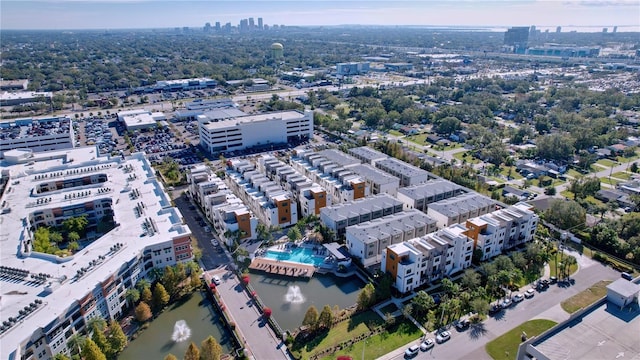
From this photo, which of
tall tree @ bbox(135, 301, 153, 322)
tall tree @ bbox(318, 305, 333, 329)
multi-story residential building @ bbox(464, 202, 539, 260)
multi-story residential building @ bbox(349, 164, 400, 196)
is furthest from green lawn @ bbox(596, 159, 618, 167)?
tall tree @ bbox(135, 301, 153, 322)

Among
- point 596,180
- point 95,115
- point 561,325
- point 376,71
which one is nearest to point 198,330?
point 561,325

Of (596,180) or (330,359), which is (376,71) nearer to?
(596,180)

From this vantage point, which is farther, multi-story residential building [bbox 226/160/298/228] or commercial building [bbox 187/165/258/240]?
multi-story residential building [bbox 226/160/298/228]

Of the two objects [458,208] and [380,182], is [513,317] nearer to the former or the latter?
[458,208]

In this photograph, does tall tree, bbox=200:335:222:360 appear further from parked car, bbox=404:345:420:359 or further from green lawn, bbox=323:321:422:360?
parked car, bbox=404:345:420:359

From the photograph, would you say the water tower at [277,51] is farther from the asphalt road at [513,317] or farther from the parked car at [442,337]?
the parked car at [442,337]

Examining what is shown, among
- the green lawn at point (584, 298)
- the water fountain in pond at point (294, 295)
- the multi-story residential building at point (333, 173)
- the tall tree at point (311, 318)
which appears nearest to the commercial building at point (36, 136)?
the multi-story residential building at point (333, 173)
